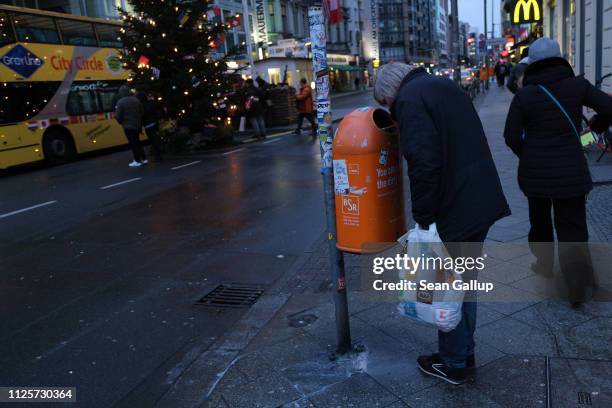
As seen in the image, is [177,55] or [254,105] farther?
[254,105]

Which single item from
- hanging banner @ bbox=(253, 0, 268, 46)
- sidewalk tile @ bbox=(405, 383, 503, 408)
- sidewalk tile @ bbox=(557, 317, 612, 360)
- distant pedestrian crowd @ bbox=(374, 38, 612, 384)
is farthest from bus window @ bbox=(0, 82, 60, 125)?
hanging banner @ bbox=(253, 0, 268, 46)

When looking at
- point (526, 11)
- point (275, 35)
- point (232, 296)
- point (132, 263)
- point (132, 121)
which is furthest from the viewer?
point (275, 35)

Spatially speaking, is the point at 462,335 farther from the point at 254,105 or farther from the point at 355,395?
the point at 254,105

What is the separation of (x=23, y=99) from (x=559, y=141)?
14.3 meters

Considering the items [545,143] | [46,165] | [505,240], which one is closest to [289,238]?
[505,240]

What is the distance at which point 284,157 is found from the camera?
1338 cm

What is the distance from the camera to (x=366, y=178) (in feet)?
10.3

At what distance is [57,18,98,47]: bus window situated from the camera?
15.9m

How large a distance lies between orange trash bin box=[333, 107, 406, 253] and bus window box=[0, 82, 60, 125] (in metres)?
13.3

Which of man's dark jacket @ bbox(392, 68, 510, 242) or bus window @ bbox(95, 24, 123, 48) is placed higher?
bus window @ bbox(95, 24, 123, 48)

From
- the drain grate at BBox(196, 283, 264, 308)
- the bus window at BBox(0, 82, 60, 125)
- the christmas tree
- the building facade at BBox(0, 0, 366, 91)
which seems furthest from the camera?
the building facade at BBox(0, 0, 366, 91)

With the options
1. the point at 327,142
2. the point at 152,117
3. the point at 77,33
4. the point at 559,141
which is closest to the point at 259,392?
the point at 327,142

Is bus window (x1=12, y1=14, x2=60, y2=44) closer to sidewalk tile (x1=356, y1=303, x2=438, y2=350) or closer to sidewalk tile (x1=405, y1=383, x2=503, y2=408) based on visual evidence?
sidewalk tile (x1=356, y1=303, x2=438, y2=350)

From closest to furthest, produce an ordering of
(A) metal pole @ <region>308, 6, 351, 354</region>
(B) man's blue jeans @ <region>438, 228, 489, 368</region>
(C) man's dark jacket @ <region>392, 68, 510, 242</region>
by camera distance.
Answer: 1. (C) man's dark jacket @ <region>392, 68, 510, 242</region>
2. (B) man's blue jeans @ <region>438, 228, 489, 368</region>
3. (A) metal pole @ <region>308, 6, 351, 354</region>
